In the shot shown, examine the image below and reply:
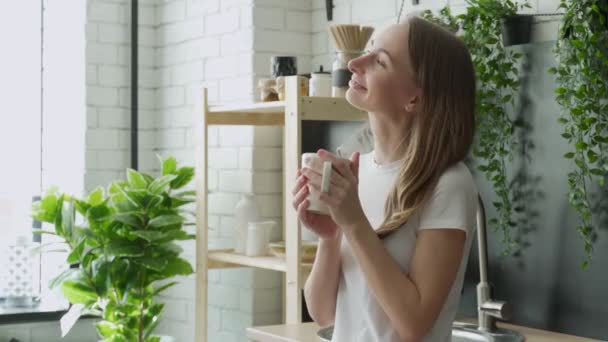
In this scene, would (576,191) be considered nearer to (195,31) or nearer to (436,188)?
(436,188)

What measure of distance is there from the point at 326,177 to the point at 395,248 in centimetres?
17

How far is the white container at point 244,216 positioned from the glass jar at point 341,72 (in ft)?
2.16

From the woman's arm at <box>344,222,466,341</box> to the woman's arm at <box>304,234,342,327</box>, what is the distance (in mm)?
114

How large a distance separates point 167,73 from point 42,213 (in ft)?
3.37

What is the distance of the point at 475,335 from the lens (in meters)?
2.68

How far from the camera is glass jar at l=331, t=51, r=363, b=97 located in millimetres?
3016

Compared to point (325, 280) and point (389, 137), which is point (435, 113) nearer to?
point (389, 137)

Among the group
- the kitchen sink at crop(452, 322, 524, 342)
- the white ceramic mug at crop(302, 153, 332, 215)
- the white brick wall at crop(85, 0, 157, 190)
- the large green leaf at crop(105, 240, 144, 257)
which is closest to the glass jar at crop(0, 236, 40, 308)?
the white brick wall at crop(85, 0, 157, 190)

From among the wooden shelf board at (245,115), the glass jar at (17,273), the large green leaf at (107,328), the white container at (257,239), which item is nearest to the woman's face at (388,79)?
the wooden shelf board at (245,115)

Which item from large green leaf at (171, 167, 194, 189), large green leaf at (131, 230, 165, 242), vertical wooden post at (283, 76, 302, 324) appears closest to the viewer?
vertical wooden post at (283, 76, 302, 324)

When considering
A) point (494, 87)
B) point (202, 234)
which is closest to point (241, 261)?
point (202, 234)

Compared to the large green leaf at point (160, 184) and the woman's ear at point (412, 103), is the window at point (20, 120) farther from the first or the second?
the woman's ear at point (412, 103)

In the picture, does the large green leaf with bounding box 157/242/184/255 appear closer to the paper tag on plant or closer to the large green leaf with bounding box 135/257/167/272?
the large green leaf with bounding box 135/257/167/272

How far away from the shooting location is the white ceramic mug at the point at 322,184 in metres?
1.49
